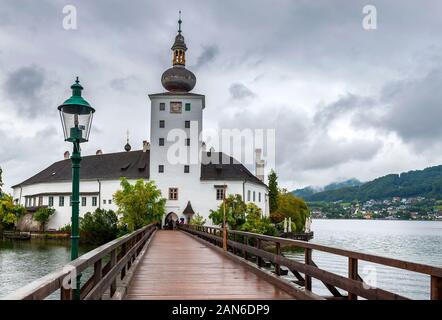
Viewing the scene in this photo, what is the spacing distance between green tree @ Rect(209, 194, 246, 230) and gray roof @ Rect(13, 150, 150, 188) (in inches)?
445

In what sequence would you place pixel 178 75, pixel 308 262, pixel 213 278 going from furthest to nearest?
pixel 178 75 → pixel 213 278 → pixel 308 262

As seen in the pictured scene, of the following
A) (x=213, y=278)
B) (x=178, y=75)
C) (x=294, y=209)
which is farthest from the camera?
(x=294, y=209)

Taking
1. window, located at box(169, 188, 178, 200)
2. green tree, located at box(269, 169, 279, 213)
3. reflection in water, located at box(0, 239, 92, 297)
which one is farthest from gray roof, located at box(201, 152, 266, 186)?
reflection in water, located at box(0, 239, 92, 297)

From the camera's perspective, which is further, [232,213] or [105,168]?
[105,168]

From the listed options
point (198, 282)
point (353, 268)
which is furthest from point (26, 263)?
point (353, 268)

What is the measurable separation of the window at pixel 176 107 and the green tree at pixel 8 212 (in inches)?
1058

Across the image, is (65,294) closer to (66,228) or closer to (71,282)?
(71,282)

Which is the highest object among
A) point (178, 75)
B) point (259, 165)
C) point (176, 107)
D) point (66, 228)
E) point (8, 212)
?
point (178, 75)

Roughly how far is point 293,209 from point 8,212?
43.2 meters

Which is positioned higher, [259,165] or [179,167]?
[259,165]

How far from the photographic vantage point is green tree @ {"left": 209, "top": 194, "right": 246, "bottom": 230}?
56094 millimetres

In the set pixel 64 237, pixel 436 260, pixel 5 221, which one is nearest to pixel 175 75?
pixel 64 237

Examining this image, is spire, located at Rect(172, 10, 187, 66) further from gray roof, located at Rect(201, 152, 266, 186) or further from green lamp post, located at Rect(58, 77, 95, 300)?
green lamp post, located at Rect(58, 77, 95, 300)

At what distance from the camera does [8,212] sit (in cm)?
7200
